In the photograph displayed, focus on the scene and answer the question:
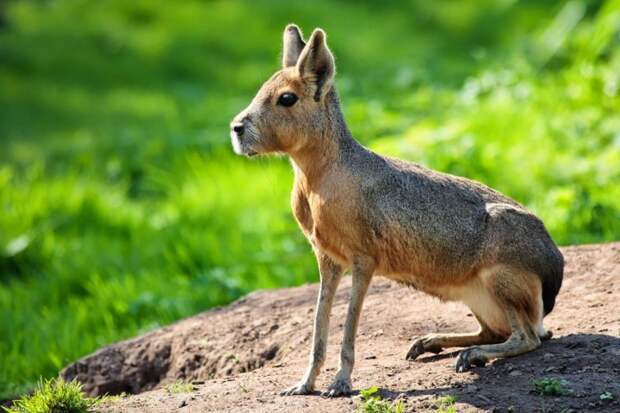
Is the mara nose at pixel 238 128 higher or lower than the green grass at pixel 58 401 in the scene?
higher

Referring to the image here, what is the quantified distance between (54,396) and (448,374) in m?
1.74

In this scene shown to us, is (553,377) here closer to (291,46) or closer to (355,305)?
(355,305)

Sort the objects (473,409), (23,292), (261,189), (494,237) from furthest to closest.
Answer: (261,189) → (23,292) → (494,237) → (473,409)

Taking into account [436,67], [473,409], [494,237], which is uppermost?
[436,67]

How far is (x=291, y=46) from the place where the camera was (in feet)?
17.9

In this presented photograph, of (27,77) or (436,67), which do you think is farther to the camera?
(27,77)

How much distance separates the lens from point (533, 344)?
5.08m

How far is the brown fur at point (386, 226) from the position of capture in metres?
5.07

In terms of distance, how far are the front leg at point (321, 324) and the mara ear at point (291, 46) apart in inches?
37.8

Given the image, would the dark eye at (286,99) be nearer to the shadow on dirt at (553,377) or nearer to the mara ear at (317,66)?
the mara ear at (317,66)

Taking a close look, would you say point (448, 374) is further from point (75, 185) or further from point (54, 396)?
point (75, 185)

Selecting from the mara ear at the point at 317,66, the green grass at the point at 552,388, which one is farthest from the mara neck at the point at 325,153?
the green grass at the point at 552,388

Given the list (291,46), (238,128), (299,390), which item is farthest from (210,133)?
(299,390)

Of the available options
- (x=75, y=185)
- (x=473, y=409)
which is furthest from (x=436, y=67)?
(x=473, y=409)
